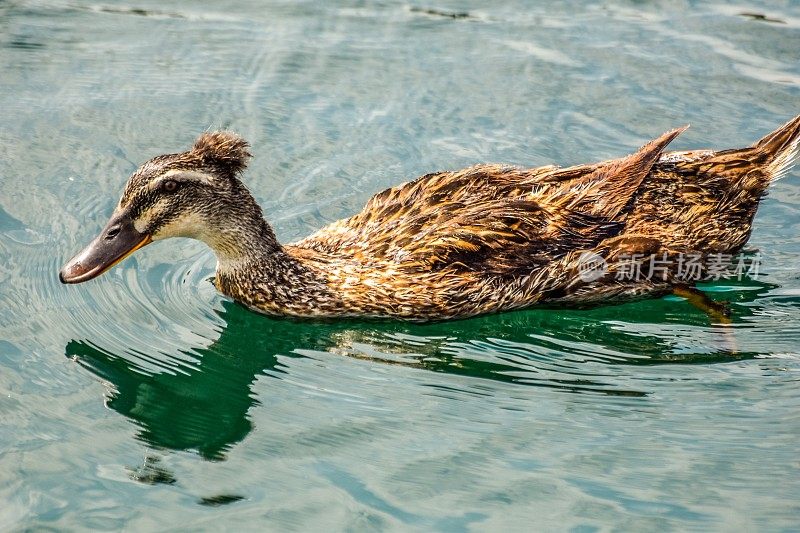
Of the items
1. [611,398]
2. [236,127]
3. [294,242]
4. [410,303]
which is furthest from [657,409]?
[236,127]

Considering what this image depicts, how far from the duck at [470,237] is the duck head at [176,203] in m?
0.01

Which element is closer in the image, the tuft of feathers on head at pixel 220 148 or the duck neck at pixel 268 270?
the tuft of feathers on head at pixel 220 148

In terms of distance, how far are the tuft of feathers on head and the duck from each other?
0.01 metres

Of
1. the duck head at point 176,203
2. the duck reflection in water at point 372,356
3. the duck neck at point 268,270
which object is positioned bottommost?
the duck reflection in water at point 372,356

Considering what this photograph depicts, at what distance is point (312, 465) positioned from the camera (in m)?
7.30

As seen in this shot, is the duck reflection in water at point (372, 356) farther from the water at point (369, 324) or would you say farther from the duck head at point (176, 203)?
the duck head at point (176, 203)

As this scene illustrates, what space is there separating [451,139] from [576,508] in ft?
17.7

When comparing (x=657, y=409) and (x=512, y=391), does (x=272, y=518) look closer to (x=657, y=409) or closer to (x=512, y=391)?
(x=512, y=391)

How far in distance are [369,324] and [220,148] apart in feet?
5.83

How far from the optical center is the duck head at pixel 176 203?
8.40 metres

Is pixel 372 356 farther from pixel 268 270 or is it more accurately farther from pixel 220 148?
pixel 220 148
